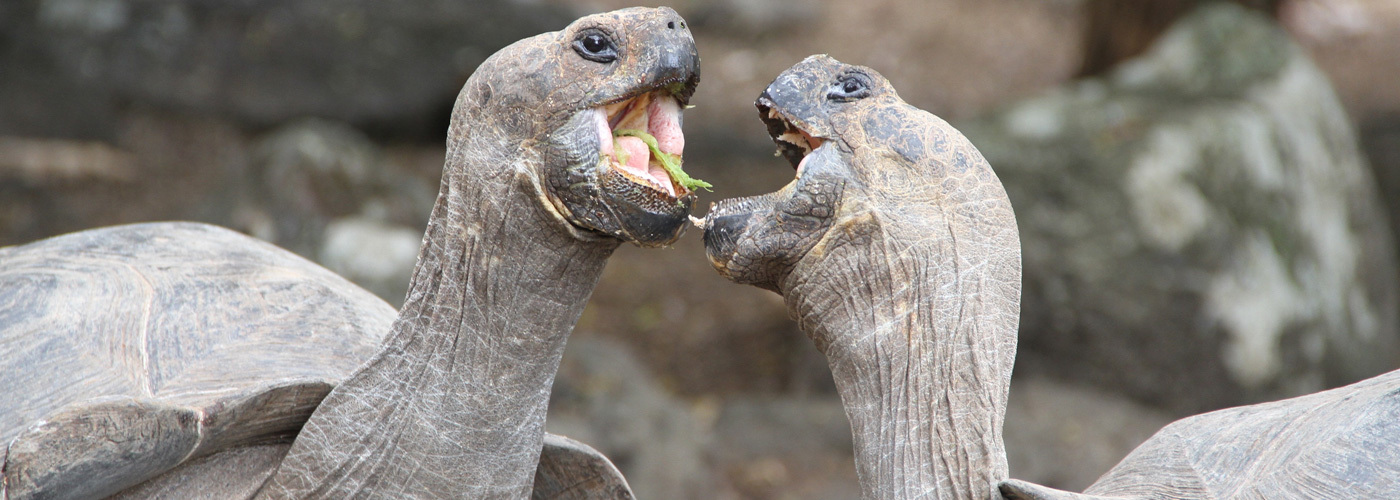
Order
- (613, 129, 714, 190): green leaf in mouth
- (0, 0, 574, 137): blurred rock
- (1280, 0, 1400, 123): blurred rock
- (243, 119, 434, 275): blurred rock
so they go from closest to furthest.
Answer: (613, 129, 714, 190): green leaf in mouth → (243, 119, 434, 275): blurred rock → (0, 0, 574, 137): blurred rock → (1280, 0, 1400, 123): blurred rock

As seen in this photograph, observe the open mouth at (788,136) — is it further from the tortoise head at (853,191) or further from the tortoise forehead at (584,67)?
the tortoise forehead at (584,67)

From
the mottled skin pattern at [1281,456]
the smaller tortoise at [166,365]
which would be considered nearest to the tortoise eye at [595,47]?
the smaller tortoise at [166,365]

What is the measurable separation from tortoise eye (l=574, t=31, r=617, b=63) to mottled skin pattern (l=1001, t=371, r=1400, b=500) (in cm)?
89

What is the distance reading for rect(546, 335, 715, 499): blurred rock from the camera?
461 cm

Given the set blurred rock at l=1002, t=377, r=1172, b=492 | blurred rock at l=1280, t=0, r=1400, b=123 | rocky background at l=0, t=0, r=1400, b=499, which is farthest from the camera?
blurred rock at l=1280, t=0, r=1400, b=123

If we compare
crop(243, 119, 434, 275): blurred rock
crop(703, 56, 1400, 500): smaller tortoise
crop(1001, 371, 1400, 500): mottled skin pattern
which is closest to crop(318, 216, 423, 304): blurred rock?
crop(243, 119, 434, 275): blurred rock

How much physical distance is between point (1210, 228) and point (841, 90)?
365 centimetres

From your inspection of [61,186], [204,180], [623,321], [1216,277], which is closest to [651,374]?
[623,321]

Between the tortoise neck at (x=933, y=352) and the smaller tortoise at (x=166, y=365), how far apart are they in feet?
2.31

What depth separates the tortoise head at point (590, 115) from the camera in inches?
65.7

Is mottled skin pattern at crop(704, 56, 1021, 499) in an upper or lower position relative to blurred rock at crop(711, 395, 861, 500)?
upper

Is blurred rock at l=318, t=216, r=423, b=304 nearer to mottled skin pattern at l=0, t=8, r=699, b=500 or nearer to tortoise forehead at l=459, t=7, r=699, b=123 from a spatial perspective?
mottled skin pattern at l=0, t=8, r=699, b=500

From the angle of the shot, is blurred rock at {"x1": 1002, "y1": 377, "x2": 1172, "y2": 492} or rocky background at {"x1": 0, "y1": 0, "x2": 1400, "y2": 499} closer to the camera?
blurred rock at {"x1": 1002, "y1": 377, "x2": 1172, "y2": 492}

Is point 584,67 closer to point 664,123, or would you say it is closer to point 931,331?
point 664,123
